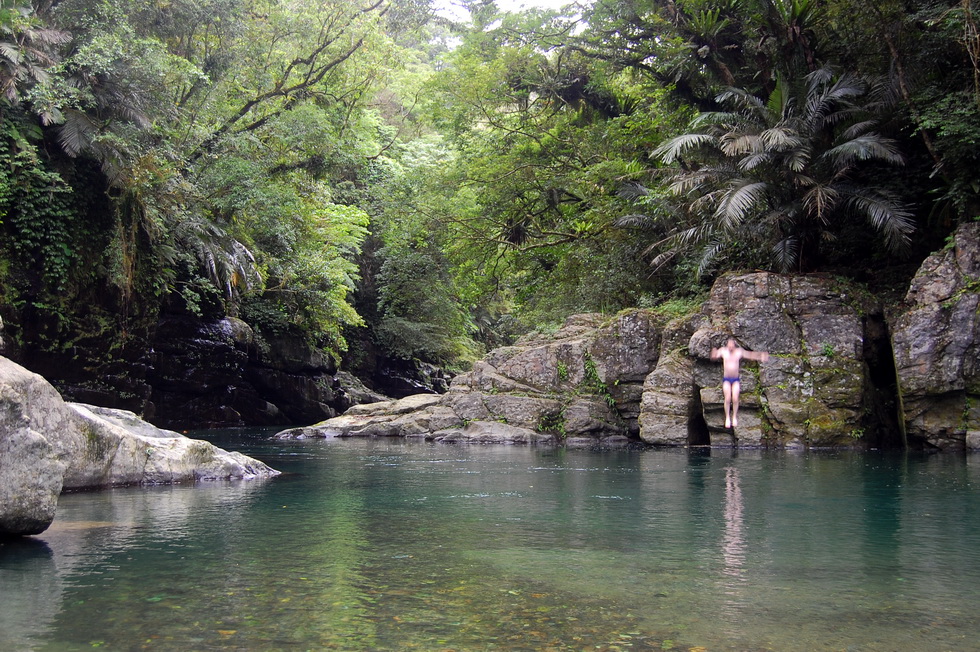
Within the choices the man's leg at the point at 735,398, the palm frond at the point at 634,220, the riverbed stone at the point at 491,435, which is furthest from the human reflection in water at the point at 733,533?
the palm frond at the point at 634,220

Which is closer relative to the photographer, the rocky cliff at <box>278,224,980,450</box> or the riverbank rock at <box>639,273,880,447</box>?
the rocky cliff at <box>278,224,980,450</box>

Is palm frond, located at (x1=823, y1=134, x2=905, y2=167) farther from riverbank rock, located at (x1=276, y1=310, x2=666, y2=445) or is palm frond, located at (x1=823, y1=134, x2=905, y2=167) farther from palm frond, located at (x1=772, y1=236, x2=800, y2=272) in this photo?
riverbank rock, located at (x1=276, y1=310, x2=666, y2=445)

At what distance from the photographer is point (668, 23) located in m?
20.6

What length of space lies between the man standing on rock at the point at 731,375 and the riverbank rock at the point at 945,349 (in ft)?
8.84

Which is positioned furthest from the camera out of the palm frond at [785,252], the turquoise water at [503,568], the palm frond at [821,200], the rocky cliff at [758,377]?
the palm frond at [785,252]

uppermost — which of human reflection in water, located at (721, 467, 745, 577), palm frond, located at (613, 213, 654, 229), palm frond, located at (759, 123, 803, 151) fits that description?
palm frond, located at (759, 123, 803, 151)

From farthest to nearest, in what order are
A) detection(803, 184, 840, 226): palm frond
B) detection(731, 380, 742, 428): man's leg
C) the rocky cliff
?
detection(803, 184, 840, 226): palm frond → detection(731, 380, 742, 428): man's leg → the rocky cliff

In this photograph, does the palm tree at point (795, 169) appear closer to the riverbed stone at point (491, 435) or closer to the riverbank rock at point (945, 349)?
the riverbank rock at point (945, 349)

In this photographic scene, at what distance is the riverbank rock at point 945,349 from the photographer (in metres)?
14.2

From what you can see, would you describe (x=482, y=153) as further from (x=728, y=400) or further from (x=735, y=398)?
(x=735, y=398)

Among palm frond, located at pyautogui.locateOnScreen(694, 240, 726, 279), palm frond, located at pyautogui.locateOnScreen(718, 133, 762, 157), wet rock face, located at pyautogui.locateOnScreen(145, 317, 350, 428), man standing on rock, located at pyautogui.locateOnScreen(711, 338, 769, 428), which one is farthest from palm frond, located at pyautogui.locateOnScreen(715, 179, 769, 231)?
wet rock face, located at pyautogui.locateOnScreen(145, 317, 350, 428)

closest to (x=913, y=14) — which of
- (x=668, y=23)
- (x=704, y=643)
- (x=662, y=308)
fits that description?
(x=668, y=23)

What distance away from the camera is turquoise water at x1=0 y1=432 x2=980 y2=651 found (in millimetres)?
3514

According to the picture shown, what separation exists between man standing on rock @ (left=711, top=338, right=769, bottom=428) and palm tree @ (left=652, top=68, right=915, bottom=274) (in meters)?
2.66
